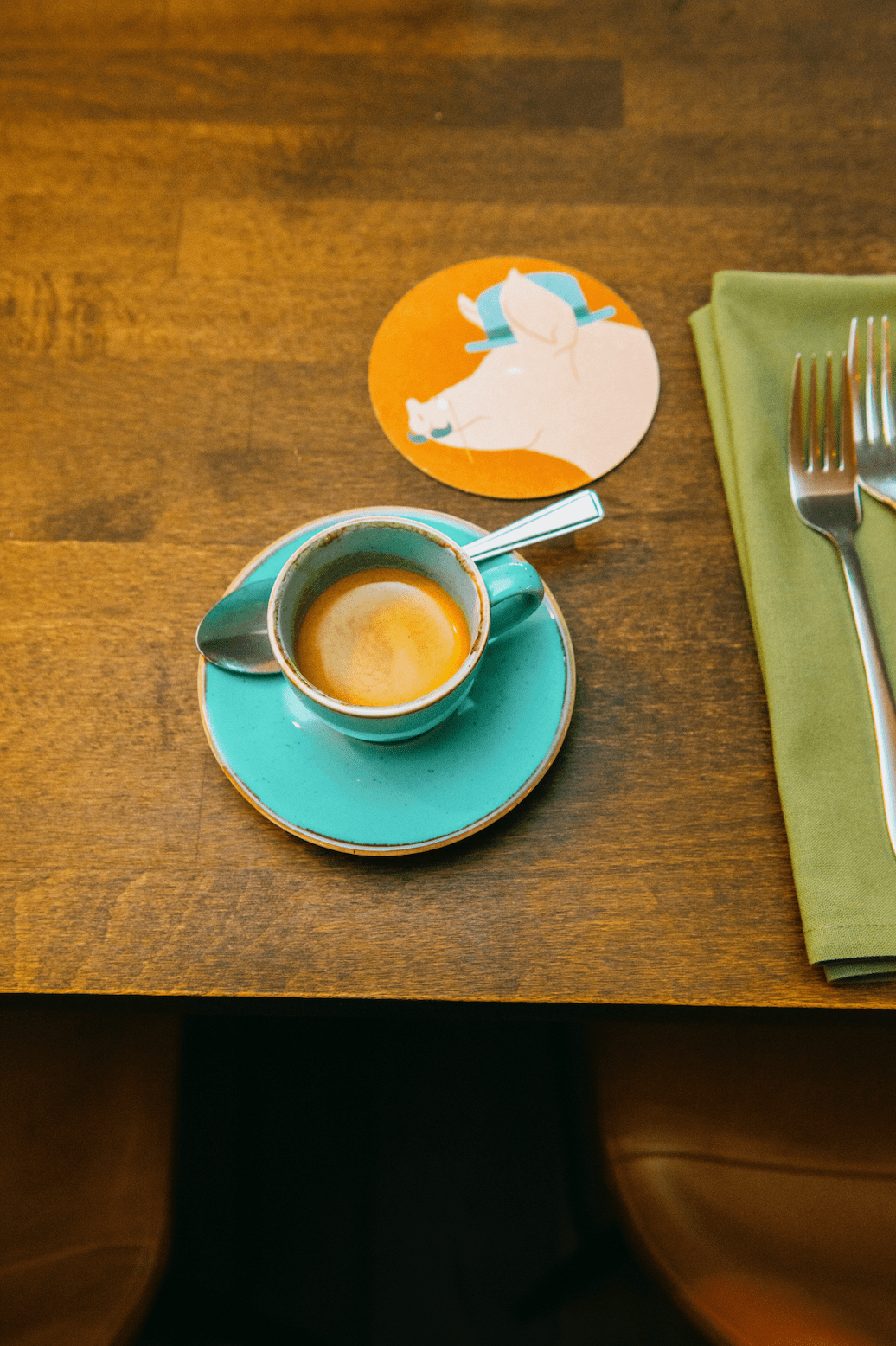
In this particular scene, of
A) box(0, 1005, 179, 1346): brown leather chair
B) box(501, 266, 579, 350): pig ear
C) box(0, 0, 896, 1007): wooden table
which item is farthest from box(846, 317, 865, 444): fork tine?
box(0, 1005, 179, 1346): brown leather chair

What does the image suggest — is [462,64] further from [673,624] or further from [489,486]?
[673,624]

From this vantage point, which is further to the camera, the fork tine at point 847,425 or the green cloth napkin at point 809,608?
the fork tine at point 847,425

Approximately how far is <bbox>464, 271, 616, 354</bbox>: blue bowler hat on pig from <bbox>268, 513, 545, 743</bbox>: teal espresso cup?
0.24 m

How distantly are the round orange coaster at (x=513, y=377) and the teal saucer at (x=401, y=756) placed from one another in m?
0.16

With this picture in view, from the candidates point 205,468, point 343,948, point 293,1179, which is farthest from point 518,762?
point 293,1179

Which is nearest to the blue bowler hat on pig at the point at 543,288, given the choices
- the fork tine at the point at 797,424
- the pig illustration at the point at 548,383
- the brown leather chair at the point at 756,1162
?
the pig illustration at the point at 548,383

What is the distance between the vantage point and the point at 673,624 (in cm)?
59

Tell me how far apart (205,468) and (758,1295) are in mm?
787

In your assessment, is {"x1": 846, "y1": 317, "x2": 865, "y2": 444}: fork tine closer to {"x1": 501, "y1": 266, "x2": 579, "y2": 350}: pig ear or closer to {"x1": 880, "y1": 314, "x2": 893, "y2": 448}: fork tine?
{"x1": 880, "y1": 314, "x2": 893, "y2": 448}: fork tine

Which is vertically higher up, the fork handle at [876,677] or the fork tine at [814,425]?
the fork tine at [814,425]

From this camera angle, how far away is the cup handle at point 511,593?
0.49m

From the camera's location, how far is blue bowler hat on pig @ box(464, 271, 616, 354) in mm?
672

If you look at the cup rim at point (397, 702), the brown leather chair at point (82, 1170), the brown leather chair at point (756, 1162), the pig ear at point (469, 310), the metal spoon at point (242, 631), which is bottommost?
the brown leather chair at point (82, 1170)

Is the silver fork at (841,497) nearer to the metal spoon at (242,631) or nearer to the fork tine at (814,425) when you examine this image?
the fork tine at (814,425)
